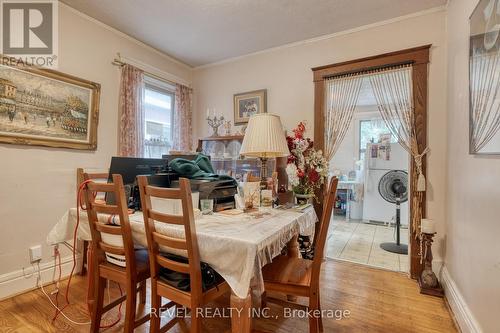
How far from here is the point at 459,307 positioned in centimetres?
173

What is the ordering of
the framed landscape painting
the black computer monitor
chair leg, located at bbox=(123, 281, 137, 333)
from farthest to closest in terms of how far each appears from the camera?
the framed landscape painting
the black computer monitor
chair leg, located at bbox=(123, 281, 137, 333)

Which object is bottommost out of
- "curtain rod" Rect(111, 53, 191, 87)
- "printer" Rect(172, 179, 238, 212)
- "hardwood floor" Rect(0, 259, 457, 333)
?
"hardwood floor" Rect(0, 259, 457, 333)

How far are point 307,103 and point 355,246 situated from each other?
208 centimetres

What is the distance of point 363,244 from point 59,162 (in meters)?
3.84

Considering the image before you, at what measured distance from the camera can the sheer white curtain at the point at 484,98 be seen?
1.21m

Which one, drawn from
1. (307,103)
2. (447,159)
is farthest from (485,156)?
(307,103)

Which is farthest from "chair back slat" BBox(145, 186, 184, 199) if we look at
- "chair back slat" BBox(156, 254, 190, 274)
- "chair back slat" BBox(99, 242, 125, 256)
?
"chair back slat" BBox(99, 242, 125, 256)

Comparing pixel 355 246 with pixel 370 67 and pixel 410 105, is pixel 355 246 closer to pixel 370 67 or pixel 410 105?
pixel 410 105

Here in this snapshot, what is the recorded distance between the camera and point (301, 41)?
120 inches

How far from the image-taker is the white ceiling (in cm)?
235

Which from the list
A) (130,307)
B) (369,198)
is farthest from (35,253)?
(369,198)

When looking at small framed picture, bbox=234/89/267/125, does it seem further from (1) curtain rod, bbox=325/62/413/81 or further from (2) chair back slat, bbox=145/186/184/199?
(2) chair back slat, bbox=145/186/184/199

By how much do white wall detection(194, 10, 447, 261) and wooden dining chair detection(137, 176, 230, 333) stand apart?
222 cm

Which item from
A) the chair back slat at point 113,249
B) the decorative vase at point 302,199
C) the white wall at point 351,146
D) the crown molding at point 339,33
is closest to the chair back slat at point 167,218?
the chair back slat at point 113,249
